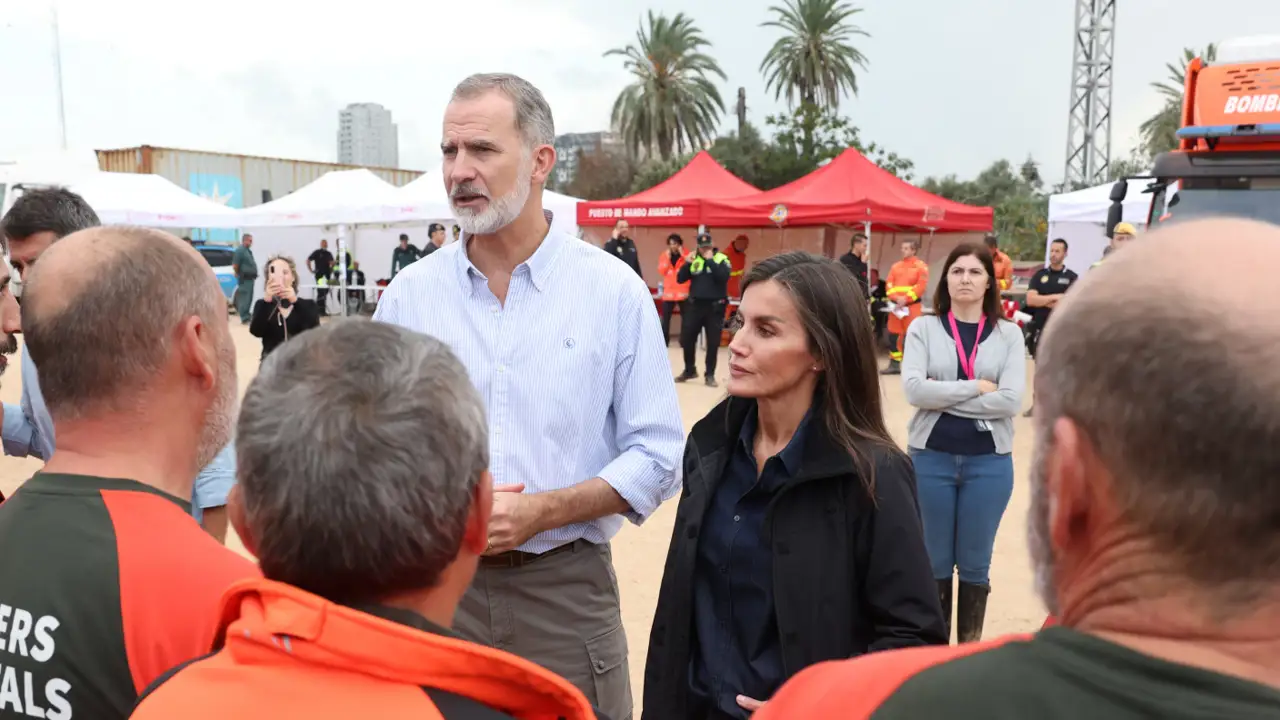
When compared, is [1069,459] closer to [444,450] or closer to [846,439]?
[444,450]

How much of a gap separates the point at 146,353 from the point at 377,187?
19348 millimetres

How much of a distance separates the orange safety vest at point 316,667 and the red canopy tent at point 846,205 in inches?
593

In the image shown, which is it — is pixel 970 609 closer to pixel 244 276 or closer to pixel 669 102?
pixel 244 276

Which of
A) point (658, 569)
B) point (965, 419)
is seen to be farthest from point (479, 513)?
point (658, 569)

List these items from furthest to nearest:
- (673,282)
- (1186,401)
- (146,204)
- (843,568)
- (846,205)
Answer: (146,204) < (846,205) < (673,282) < (843,568) < (1186,401)

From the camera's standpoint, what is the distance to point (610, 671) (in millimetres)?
2588

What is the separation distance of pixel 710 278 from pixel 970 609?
8.96m

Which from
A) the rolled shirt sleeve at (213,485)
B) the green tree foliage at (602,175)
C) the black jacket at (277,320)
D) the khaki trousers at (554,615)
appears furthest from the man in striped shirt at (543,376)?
the green tree foliage at (602,175)

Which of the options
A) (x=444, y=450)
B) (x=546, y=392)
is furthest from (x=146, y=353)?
(x=546, y=392)

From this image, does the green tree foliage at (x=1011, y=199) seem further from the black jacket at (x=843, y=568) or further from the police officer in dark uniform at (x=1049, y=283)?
the black jacket at (x=843, y=568)

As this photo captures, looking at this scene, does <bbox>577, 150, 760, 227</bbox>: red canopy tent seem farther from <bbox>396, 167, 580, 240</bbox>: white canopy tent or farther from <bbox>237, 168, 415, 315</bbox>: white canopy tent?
<bbox>237, 168, 415, 315</bbox>: white canopy tent

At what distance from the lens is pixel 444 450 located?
1.12 metres

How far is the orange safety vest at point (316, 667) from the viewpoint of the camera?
3.29ft

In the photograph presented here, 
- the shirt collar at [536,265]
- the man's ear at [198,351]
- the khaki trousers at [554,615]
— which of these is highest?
the shirt collar at [536,265]
